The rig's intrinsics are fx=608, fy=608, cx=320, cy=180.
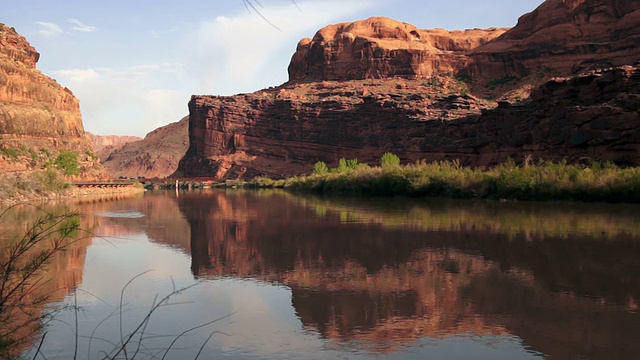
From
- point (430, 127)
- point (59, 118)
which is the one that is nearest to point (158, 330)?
point (430, 127)

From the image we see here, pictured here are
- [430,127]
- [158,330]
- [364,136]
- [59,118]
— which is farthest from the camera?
[364,136]

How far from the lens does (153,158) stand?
181500mm

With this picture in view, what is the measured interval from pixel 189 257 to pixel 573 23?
10088 cm

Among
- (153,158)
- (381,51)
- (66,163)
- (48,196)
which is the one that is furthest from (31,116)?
(153,158)

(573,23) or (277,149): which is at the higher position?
(573,23)

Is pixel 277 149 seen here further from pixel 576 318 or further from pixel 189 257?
pixel 576 318

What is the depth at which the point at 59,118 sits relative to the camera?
89.9 m

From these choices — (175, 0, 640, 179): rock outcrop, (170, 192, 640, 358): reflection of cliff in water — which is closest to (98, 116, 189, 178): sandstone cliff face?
(175, 0, 640, 179): rock outcrop

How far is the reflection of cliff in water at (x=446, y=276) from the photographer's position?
767cm

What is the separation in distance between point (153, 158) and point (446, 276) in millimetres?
178274

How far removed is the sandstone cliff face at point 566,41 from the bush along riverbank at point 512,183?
172 feet

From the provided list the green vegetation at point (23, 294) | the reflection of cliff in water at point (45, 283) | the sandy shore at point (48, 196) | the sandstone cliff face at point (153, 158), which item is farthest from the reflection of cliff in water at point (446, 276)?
the sandstone cliff face at point (153, 158)

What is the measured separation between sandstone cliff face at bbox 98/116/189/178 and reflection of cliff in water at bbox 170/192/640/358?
6355 inches

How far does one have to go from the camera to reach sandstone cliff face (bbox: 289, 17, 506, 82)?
392 ft
